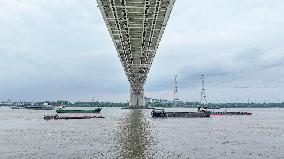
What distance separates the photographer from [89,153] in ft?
99.9

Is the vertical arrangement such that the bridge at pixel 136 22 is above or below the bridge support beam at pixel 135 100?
above

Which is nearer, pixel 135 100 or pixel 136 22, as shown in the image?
pixel 136 22

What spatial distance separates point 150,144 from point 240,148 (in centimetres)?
889

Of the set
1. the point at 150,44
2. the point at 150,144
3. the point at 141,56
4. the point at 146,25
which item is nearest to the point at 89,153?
the point at 150,144

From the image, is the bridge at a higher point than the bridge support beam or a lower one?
higher

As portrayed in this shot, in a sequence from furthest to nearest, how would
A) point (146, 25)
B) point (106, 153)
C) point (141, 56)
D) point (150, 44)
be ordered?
point (141, 56), point (150, 44), point (146, 25), point (106, 153)

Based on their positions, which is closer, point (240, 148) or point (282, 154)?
point (282, 154)

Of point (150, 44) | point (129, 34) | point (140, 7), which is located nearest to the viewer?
point (140, 7)

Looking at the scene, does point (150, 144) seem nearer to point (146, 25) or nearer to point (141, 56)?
point (146, 25)

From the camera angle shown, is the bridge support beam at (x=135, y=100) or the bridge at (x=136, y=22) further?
the bridge support beam at (x=135, y=100)

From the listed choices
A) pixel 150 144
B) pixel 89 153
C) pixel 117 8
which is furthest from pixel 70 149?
pixel 117 8

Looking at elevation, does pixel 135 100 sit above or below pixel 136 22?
below

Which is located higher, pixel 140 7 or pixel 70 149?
pixel 140 7

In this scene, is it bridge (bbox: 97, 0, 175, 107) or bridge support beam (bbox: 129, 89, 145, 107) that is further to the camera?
bridge support beam (bbox: 129, 89, 145, 107)
